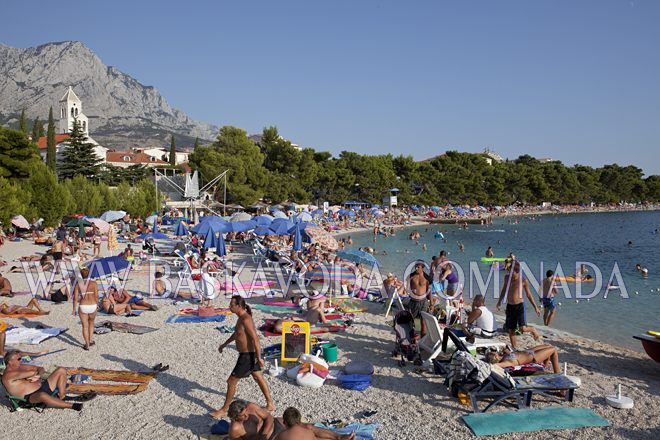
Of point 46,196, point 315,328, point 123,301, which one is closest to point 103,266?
point 123,301

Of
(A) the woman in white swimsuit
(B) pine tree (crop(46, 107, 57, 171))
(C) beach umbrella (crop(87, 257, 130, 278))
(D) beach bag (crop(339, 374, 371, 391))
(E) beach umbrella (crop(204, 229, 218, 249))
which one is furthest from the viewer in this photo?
(B) pine tree (crop(46, 107, 57, 171))

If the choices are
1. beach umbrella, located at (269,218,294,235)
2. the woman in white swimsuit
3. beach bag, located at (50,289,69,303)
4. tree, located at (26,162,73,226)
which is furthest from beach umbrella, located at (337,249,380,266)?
tree, located at (26,162,73,226)

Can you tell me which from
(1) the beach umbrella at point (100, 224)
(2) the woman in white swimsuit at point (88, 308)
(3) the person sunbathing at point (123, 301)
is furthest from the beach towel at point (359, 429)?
(1) the beach umbrella at point (100, 224)

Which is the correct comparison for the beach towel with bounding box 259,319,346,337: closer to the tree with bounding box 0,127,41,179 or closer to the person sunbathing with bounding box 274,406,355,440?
the person sunbathing with bounding box 274,406,355,440

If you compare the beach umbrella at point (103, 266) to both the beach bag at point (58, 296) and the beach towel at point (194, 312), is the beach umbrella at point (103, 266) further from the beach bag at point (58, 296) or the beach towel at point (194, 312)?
the beach bag at point (58, 296)

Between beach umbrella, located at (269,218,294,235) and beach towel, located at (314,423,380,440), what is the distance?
14.4 metres

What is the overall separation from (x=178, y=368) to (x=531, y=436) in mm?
4659

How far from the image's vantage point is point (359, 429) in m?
5.07

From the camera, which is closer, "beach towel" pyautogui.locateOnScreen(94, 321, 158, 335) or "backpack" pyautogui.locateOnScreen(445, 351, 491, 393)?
"backpack" pyautogui.locateOnScreen(445, 351, 491, 393)

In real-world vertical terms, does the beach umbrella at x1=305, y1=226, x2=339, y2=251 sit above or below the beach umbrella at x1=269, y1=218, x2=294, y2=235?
below

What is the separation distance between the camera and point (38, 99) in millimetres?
178625

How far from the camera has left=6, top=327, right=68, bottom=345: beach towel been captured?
312 inches

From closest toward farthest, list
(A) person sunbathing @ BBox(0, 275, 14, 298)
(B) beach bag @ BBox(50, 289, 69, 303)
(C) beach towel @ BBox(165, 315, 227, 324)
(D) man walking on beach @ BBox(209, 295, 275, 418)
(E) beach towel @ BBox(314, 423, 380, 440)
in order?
(E) beach towel @ BBox(314, 423, 380, 440) < (D) man walking on beach @ BBox(209, 295, 275, 418) < (C) beach towel @ BBox(165, 315, 227, 324) < (B) beach bag @ BBox(50, 289, 69, 303) < (A) person sunbathing @ BBox(0, 275, 14, 298)

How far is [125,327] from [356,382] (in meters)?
4.77
